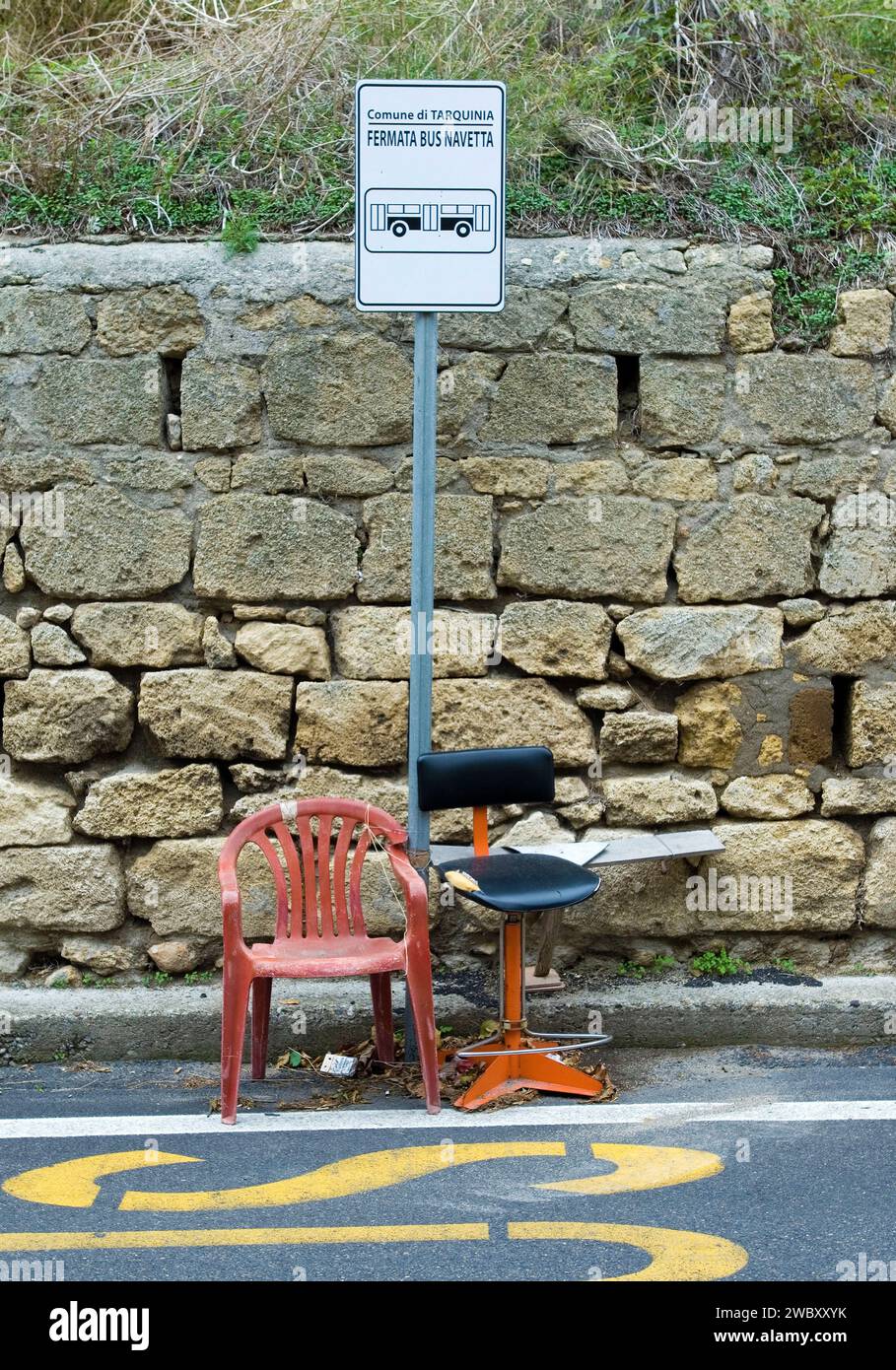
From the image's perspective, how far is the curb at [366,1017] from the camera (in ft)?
15.4

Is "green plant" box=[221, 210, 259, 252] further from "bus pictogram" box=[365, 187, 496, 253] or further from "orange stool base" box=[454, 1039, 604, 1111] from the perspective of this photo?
"orange stool base" box=[454, 1039, 604, 1111]

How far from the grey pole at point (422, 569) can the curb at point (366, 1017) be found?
1.20ft

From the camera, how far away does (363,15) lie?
600 centimetres

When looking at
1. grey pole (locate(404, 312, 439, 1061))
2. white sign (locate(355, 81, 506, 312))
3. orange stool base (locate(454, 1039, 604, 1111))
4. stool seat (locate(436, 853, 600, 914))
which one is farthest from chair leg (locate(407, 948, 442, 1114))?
white sign (locate(355, 81, 506, 312))

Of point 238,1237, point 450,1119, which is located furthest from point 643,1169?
point 238,1237

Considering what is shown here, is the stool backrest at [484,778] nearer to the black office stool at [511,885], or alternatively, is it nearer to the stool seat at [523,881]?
the black office stool at [511,885]

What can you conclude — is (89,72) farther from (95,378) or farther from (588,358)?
(588,358)

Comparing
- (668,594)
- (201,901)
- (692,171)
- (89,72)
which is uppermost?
(89,72)

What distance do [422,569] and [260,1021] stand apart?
152 cm

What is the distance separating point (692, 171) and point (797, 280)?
0.62 m

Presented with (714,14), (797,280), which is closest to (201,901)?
(797,280)

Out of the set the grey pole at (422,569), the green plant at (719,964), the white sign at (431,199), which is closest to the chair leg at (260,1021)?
the grey pole at (422,569)

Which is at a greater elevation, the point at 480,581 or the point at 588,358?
the point at 588,358

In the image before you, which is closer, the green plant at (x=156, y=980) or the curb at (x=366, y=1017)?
the curb at (x=366, y=1017)
